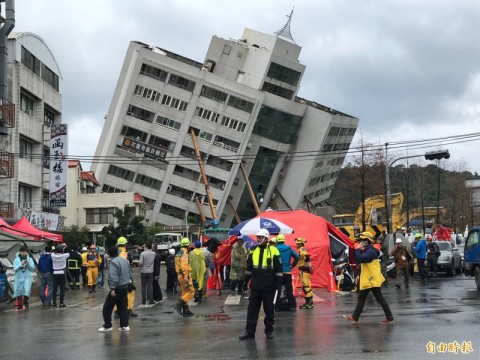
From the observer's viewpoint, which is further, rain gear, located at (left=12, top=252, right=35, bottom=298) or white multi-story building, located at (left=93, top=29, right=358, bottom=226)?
white multi-story building, located at (left=93, top=29, right=358, bottom=226)

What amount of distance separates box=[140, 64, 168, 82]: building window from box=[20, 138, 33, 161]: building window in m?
33.4

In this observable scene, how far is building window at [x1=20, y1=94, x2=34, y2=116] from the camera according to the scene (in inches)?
1592

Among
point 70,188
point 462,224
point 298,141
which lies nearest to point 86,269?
point 70,188

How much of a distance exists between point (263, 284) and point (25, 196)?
3313 cm

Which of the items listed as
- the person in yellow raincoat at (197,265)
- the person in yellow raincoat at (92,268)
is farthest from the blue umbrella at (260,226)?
the person in yellow raincoat at (92,268)

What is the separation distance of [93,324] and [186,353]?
18.2 feet

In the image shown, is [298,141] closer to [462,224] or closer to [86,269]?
[462,224]

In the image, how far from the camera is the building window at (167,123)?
7444cm

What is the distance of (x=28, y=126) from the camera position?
4056 centimetres

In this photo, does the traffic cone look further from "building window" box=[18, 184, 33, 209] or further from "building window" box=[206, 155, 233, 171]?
"building window" box=[206, 155, 233, 171]

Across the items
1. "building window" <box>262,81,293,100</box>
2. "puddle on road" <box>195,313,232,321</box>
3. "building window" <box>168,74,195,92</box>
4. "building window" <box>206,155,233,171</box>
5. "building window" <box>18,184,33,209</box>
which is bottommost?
"puddle on road" <box>195,313,232,321</box>

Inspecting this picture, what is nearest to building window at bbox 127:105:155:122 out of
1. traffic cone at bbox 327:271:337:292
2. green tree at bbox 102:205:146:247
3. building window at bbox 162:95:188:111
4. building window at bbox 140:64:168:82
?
building window at bbox 162:95:188:111

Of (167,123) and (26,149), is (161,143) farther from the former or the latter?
(26,149)

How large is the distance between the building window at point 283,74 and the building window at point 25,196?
44.0 m
